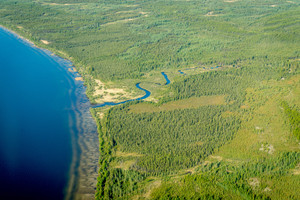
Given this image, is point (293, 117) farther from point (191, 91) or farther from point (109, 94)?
point (109, 94)

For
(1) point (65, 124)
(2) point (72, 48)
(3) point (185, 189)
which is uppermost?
(2) point (72, 48)

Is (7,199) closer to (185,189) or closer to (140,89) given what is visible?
(185,189)

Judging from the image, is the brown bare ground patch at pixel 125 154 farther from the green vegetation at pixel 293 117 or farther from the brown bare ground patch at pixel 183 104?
the green vegetation at pixel 293 117

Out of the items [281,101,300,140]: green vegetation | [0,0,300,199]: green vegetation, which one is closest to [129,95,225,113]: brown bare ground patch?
[0,0,300,199]: green vegetation

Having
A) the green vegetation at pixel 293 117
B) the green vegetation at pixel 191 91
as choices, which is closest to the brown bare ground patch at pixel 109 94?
the green vegetation at pixel 191 91

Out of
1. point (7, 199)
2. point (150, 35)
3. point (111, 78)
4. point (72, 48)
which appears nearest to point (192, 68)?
point (111, 78)

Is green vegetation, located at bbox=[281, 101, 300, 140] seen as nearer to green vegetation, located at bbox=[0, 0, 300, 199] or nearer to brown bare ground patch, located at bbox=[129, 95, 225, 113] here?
green vegetation, located at bbox=[0, 0, 300, 199]

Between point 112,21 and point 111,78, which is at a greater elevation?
point 112,21
